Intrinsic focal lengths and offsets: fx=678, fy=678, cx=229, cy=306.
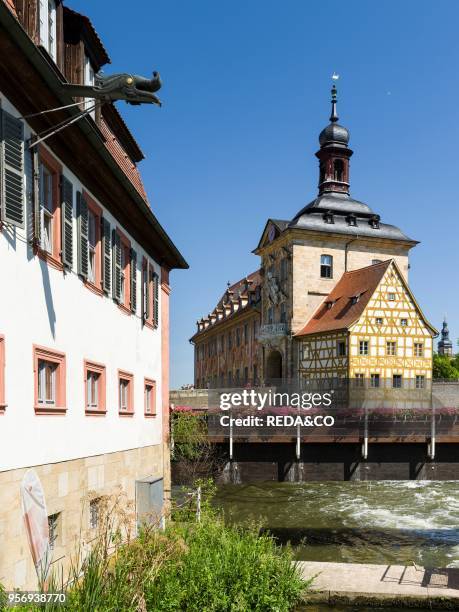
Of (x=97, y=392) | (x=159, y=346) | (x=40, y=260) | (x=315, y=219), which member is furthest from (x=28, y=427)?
(x=315, y=219)

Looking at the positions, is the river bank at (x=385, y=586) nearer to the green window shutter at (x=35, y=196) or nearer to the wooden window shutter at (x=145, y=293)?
the wooden window shutter at (x=145, y=293)

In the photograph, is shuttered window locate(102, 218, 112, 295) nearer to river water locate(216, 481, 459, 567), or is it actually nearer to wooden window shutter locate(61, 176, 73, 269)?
wooden window shutter locate(61, 176, 73, 269)

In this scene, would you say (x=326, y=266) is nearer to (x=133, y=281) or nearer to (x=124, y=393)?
(x=133, y=281)

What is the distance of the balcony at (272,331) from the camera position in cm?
4859

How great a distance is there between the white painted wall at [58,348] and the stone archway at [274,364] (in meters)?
35.9

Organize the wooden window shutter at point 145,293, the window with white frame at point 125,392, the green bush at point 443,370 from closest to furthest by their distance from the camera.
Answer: the window with white frame at point 125,392 < the wooden window shutter at point 145,293 < the green bush at point 443,370

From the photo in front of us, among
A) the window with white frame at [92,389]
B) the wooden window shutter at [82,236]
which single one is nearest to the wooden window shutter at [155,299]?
the window with white frame at [92,389]

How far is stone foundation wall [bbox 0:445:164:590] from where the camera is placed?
27.7 feet

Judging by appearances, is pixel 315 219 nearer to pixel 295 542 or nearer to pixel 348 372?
pixel 348 372

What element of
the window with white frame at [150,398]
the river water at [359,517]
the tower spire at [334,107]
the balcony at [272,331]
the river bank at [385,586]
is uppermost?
the tower spire at [334,107]

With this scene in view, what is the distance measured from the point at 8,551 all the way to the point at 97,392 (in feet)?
14.7

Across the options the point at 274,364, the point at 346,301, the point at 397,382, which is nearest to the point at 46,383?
the point at 397,382

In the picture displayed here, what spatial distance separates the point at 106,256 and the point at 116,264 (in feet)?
2.47

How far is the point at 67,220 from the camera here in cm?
1070
